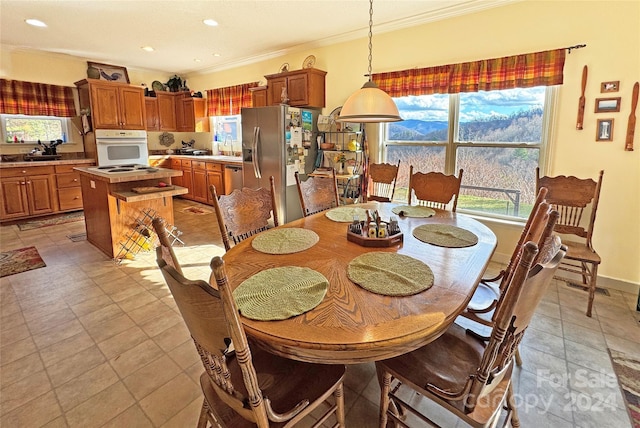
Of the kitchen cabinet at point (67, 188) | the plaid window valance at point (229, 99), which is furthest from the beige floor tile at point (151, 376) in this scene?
the plaid window valance at point (229, 99)

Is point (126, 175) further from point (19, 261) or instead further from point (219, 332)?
point (219, 332)

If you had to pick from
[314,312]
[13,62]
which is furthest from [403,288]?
[13,62]

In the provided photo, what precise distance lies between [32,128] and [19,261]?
3184 mm

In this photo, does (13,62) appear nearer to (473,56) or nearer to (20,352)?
(20,352)

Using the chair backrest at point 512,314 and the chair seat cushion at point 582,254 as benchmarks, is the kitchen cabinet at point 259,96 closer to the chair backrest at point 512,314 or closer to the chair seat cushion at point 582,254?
the chair seat cushion at point 582,254

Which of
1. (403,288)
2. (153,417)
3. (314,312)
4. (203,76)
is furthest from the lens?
(203,76)

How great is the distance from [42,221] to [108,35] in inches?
117

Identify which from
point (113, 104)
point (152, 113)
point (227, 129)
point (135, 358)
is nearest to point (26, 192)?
point (113, 104)

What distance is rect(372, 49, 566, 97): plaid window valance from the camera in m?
2.92

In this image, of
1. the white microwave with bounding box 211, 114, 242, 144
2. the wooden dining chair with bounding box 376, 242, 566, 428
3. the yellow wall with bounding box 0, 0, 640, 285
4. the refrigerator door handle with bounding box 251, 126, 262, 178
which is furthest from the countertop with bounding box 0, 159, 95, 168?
the wooden dining chair with bounding box 376, 242, 566, 428

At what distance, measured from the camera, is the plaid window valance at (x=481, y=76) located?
292 centimetres

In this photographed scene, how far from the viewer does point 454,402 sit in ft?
3.60

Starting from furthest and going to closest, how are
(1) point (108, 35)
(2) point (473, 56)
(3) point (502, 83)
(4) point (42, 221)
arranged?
(4) point (42, 221)
(1) point (108, 35)
(2) point (473, 56)
(3) point (502, 83)

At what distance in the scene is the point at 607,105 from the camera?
275cm
